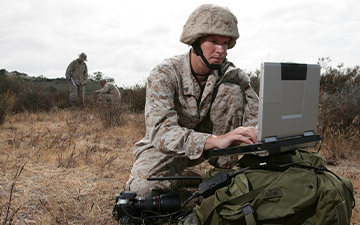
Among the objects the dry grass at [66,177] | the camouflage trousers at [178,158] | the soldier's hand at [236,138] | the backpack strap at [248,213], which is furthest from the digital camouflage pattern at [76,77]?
the backpack strap at [248,213]

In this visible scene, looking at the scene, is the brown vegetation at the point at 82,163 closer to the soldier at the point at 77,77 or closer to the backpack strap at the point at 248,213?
the backpack strap at the point at 248,213

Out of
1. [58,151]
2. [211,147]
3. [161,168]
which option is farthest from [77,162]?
[211,147]

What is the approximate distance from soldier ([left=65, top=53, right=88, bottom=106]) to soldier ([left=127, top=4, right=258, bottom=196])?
379 inches

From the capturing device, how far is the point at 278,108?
1506 mm

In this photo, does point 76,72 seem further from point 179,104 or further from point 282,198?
point 282,198

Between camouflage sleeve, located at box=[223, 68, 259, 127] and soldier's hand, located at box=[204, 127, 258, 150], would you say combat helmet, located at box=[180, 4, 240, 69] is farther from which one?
soldier's hand, located at box=[204, 127, 258, 150]

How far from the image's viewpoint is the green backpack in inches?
59.0

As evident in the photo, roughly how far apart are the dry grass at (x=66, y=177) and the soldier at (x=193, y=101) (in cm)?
44

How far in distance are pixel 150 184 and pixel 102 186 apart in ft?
2.50

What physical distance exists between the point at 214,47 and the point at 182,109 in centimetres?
59

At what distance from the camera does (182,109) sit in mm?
2648

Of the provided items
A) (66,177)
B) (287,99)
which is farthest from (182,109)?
(66,177)

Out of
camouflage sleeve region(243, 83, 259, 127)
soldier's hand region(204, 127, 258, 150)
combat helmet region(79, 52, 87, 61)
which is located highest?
combat helmet region(79, 52, 87, 61)

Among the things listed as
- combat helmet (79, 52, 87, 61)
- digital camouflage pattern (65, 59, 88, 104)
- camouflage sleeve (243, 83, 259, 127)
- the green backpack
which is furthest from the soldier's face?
combat helmet (79, 52, 87, 61)
